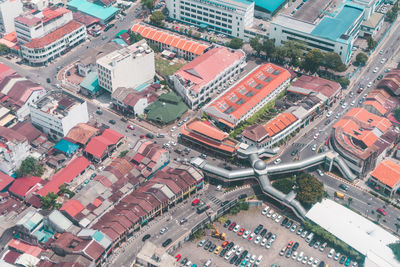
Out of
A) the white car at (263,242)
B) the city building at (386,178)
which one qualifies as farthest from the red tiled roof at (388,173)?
the white car at (263,242)

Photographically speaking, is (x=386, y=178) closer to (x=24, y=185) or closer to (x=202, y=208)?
(x=202, y=208)

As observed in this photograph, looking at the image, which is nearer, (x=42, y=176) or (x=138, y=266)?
(x=138, y=266)

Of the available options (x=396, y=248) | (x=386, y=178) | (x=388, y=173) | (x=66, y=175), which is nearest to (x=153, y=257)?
(x=66, y=175)

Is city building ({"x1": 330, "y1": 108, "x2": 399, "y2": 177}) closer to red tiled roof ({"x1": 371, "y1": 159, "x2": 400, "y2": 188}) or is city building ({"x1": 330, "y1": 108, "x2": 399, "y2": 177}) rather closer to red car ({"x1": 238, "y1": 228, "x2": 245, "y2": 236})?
red tiled roof ({"x1": 371, "y1": 159, "x2": 400, "y2": 188})

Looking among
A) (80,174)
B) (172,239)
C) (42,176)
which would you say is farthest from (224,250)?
(42,176)

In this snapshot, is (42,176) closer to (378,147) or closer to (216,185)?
(216,185)

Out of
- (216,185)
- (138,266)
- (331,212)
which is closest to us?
→ (138,266)
